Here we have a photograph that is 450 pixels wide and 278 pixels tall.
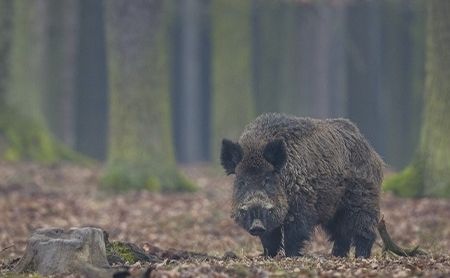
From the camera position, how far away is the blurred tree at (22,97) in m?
29.1

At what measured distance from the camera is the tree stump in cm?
1124

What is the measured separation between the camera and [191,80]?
51344 millimetres

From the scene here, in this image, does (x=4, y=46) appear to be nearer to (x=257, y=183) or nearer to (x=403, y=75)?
(x=257, y=183)

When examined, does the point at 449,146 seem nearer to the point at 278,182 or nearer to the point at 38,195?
the point at 38,195

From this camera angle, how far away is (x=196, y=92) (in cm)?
5166

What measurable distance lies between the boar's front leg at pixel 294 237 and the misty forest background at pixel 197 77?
9420mm

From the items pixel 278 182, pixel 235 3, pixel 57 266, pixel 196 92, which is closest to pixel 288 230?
pixel 278 182

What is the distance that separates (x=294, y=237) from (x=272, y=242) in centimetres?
38

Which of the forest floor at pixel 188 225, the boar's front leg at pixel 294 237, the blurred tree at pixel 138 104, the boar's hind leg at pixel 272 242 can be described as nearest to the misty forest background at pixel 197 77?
the blurred tree at pixel 138 104

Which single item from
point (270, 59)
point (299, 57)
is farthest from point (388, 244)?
point (270, 59)

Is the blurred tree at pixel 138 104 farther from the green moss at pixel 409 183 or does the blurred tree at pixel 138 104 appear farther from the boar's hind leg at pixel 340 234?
the boar's hind leg at pixel 340 234

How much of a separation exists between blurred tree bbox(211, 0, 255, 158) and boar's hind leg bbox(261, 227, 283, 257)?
2101 cm

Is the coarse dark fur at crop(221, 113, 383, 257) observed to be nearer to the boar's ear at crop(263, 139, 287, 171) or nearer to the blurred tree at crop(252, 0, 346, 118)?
the boar's ear at crop(263, 139, 287, 171)

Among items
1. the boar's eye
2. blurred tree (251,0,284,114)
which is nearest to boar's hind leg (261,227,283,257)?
the boar's eye
